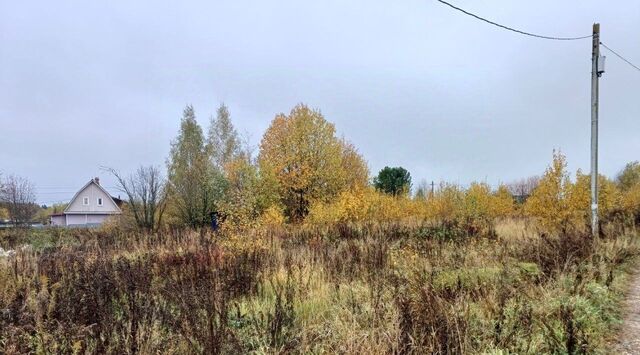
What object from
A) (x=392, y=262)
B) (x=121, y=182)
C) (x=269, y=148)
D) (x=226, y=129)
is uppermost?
(x=226, y=129)

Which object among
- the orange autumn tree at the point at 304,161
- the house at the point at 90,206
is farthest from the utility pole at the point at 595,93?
the house at the point at 90,206

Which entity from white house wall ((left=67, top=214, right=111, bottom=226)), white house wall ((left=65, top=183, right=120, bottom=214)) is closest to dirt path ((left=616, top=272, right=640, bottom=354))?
white house wall ((left=65, top=183, right=120, bottom=214))

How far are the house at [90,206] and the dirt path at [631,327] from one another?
58762 millimetres

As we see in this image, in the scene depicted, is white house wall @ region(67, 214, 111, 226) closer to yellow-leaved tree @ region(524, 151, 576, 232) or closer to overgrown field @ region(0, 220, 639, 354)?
overgrown field @ region(0, 220, 639, 354)

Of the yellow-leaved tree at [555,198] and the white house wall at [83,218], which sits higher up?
the yellow-leaved tree at [555,198]

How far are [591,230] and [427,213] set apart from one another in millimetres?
12507

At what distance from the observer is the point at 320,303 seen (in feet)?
17.3

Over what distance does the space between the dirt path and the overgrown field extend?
13 centimetres

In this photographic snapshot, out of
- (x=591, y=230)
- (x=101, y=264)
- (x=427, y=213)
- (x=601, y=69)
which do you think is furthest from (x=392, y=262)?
(x=427, y=213)

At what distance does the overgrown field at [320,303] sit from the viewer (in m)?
3.62

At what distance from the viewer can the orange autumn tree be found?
81.8 ft

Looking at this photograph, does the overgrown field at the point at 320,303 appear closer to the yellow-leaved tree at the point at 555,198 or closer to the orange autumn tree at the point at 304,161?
the yellow-leaved tree at the point at 555,198

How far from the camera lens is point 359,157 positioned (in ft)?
130

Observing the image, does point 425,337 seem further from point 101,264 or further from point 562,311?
point 101,264
